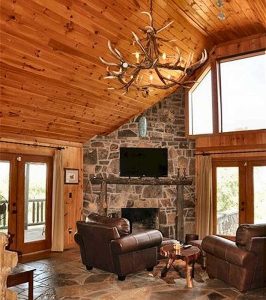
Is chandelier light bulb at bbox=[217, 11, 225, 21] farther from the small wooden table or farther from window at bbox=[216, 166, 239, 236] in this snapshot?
the small wooden table

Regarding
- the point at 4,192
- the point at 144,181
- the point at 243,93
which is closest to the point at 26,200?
the point at 4,192

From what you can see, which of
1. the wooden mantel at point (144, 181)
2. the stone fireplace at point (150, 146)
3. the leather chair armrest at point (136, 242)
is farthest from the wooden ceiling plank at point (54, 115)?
the leather chair armrest at point (136, 242)

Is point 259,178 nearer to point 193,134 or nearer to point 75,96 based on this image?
point 193,134

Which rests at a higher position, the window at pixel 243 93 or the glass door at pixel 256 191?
the window at pixel 243 93

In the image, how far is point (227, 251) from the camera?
193 inches

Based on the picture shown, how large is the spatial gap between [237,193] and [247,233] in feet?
10.8

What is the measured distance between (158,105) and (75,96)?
2.67m

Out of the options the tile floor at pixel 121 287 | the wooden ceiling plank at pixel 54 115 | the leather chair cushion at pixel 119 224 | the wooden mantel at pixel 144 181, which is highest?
the wooden ceiling plank at pixel 54 115

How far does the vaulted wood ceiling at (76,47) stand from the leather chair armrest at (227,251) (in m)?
3.33

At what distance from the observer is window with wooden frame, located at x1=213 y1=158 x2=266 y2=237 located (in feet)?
25.2

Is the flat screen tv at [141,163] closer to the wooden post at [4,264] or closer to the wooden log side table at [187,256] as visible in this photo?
the wooden log side table at [187,256]

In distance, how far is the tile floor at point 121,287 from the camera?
470 centimetres

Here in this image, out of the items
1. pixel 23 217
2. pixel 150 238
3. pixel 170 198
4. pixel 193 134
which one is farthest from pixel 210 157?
pixel 23 217

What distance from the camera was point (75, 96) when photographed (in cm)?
634
